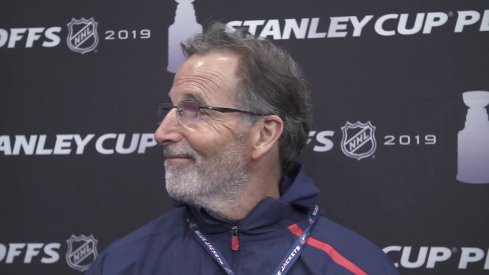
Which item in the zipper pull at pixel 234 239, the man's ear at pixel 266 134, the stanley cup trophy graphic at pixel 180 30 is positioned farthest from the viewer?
the stanley cup trophy graphic at pixel 180 30

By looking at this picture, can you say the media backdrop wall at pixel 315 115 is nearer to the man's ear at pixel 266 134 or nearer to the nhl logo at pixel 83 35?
the nhl logo at pixel 83 35

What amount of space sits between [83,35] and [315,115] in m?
0.87

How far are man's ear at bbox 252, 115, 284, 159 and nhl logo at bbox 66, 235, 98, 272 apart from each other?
805 millimetres

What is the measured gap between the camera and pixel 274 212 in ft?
4.80

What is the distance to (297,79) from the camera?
161 cm

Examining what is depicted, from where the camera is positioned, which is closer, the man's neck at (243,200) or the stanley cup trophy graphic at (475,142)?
the man's neck at (243,200)

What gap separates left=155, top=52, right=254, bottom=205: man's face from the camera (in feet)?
4.83

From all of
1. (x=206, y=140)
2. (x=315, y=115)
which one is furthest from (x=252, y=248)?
(x=315, y=115)

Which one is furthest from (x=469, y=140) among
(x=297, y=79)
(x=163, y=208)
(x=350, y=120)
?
(x=163, y=208)

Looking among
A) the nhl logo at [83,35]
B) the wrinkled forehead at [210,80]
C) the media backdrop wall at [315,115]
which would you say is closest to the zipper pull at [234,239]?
the wrinkled forehead at [210,80]

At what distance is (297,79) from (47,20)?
0.99 meters

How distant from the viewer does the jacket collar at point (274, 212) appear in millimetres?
1448

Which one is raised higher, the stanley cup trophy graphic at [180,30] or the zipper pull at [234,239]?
the stanley cup trophy graphic at [180,30]

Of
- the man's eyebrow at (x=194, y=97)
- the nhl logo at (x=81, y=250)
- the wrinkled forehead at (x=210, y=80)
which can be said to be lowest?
the nhl logo at (x=81, y=250)
